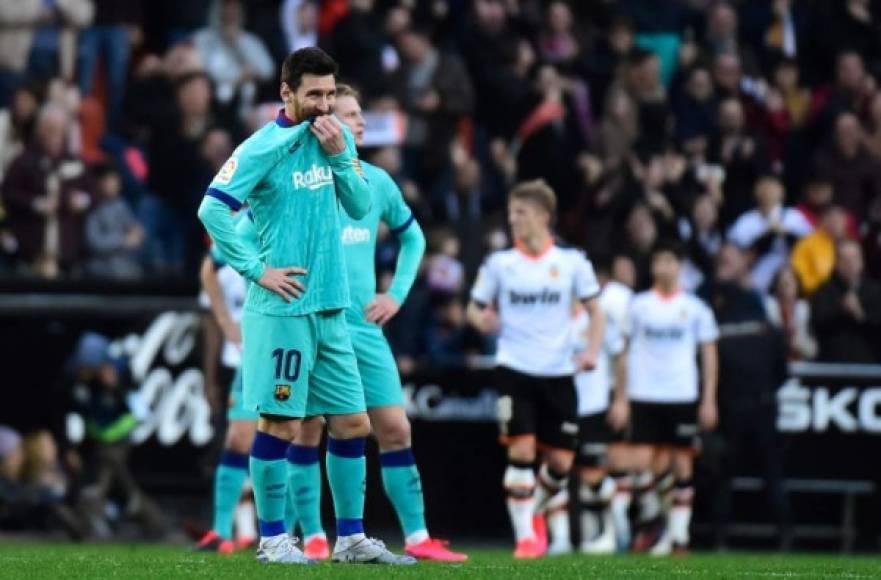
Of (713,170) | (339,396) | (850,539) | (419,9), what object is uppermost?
(419,9)

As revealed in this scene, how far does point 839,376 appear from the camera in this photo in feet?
59.5

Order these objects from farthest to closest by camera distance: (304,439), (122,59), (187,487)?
(122,59), (187,487), (304,439)

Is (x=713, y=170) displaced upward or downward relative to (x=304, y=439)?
upward

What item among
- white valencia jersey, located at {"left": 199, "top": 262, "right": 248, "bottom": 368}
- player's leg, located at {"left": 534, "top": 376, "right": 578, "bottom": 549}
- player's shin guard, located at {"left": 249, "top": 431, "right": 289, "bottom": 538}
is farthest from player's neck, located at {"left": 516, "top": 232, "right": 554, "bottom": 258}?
player's shin guard, located at {"left": 249, "top": 431, "right": 289, "bottom": 538}

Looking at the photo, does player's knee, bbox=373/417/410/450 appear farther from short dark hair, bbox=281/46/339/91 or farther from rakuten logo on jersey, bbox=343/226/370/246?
short dark hair, bbox=281/46/339/91

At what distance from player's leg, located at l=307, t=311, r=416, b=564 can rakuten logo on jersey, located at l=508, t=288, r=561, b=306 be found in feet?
13.5

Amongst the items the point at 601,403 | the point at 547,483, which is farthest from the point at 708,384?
the point at 547,483

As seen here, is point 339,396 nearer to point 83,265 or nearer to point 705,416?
point 705,416

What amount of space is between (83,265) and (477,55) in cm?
488

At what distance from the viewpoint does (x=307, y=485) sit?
11586mm

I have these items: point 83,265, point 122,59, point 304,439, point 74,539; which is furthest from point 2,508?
point 304,439

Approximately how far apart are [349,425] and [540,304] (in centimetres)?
428

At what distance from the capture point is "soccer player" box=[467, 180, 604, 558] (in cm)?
1446

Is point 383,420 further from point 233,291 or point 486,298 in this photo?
point 233,291
